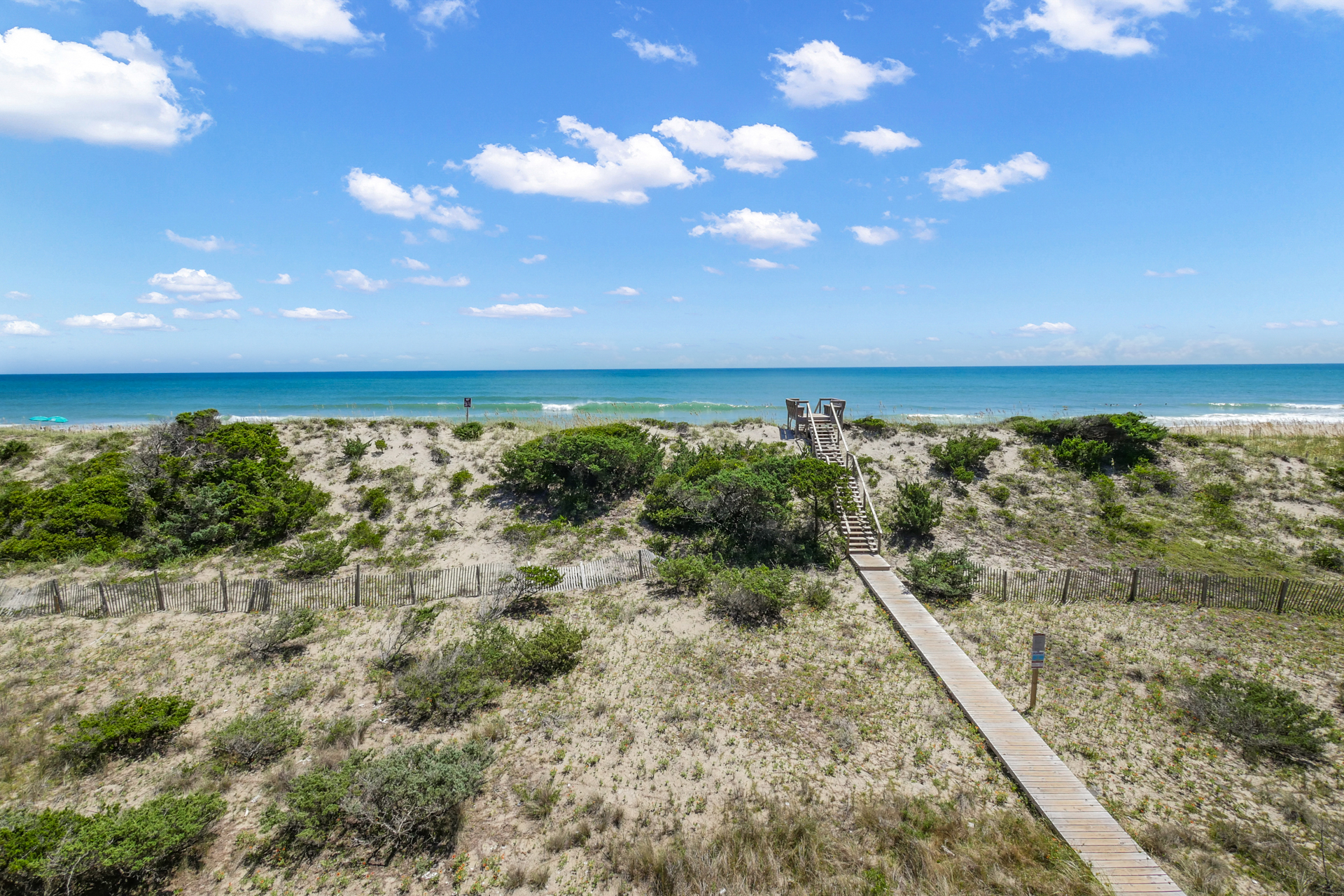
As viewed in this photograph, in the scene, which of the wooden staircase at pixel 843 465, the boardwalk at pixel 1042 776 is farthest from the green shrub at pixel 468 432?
the boardwalk at pixel 1042 776

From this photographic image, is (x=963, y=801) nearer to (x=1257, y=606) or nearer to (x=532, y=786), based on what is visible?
(x=532, y=786)

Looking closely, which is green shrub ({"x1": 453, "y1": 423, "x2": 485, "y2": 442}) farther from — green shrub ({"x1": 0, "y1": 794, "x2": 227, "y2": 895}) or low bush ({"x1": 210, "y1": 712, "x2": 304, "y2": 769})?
green shrub ({"x1": 0, "y1": 794, "x2": 227, "y2": 895})

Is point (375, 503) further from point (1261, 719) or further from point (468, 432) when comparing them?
point (1261, 719)

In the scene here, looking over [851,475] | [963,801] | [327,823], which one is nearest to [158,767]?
[327,823]

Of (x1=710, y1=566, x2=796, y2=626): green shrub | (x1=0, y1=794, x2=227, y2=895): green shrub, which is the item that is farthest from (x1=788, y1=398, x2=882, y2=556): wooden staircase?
(x1=0, y1=794, x2=227, y2=895): green shrub

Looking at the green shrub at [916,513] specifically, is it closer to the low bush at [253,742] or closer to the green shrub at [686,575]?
the green shrub at [686,575]

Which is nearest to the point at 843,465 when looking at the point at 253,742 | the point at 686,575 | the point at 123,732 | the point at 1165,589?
the point at 686,575
